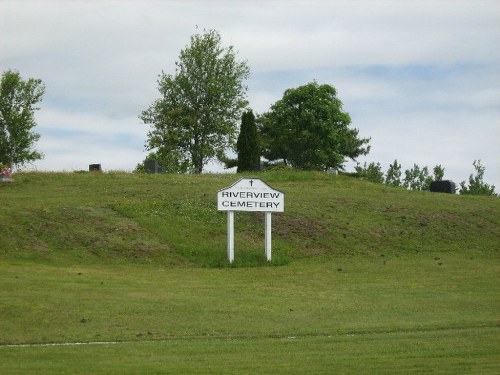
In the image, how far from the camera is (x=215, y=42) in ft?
238

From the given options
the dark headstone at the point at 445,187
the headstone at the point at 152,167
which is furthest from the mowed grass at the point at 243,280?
the headstone at the point at 152,167

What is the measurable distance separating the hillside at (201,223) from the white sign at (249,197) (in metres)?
1.65

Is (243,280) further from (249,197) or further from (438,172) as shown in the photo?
(438,172)

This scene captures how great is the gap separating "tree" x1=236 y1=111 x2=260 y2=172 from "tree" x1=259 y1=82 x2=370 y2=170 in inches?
1110

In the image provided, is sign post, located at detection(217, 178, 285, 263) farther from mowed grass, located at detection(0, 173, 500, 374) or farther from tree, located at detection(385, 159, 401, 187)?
tree, located at detection(385, 159, 401, 187)

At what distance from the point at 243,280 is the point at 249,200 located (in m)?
5.03

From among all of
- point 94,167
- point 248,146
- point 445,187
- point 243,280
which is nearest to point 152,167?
point 94,167

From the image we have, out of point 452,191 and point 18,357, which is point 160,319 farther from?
point 452,191

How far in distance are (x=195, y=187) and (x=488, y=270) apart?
15.7 m

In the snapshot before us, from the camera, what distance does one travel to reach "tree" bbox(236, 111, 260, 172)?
52.2 m

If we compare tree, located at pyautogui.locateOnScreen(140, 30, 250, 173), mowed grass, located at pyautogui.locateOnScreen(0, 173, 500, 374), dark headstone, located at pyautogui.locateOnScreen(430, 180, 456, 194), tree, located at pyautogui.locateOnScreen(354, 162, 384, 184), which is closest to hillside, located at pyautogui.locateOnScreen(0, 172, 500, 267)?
mowed grass, located at pyautogui.locateOnScreen(0, 173, 500, 374)

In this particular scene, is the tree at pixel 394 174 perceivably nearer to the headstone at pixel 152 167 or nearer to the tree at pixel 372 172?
the tree at pixel 372 172

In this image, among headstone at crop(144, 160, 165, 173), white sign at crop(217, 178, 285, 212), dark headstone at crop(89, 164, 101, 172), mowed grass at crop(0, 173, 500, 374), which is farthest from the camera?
headstone at crop(144, 160, 165, 173)

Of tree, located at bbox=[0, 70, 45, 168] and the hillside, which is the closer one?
the hillside
